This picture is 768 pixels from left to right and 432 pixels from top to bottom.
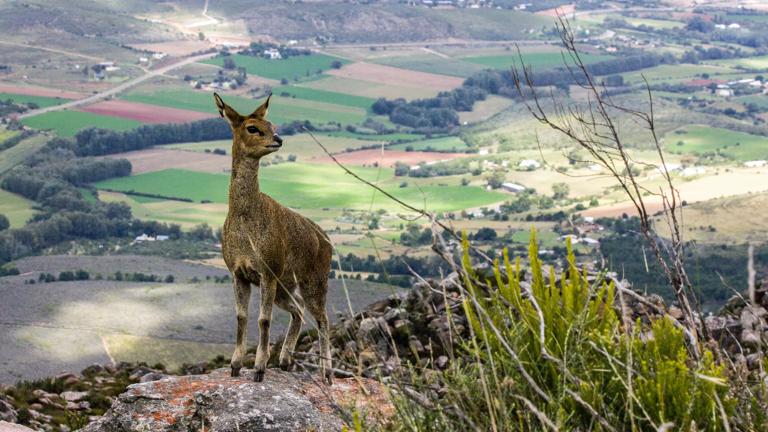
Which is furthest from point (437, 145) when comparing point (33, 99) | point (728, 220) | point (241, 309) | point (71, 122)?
point (241, 309)

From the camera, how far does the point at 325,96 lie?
164 m

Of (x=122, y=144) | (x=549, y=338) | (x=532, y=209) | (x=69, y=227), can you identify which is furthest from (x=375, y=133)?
(x=549, y=338)

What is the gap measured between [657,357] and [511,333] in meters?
1.00

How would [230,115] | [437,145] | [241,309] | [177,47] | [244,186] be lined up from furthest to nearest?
[177,47]
[437,145]
[241,309]
[244,186]
[230,115]

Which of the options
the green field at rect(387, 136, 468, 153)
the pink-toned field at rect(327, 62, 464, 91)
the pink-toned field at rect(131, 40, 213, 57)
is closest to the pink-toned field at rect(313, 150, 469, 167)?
the green field at rect(387, 136, 468, 153)

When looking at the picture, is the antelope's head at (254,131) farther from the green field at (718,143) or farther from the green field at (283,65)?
the green field at (283,65)

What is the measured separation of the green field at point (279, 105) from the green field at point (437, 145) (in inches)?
369

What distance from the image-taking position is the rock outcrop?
449 inches

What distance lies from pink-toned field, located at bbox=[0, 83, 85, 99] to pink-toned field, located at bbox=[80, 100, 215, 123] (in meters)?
5.53

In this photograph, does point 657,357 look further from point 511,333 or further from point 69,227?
point 69,227

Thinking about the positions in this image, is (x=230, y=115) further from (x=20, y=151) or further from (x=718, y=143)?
(x=718, y=143)

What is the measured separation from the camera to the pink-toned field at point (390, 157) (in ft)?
375

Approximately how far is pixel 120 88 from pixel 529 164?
56325mm

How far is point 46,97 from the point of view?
14262 centimetres
